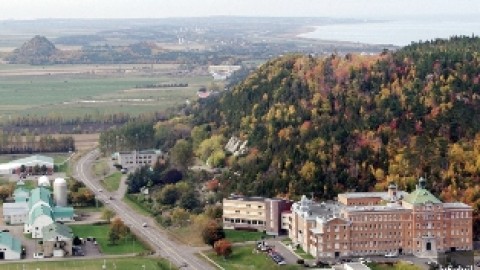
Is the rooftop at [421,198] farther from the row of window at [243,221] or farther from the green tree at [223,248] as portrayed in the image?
the green tree at [223,248]

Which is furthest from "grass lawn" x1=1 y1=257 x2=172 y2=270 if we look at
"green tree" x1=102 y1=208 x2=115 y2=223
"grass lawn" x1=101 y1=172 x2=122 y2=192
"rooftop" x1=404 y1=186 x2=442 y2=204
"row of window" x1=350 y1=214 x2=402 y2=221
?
"grass lawn" x1=101 y1=172 x2=122 y2=192

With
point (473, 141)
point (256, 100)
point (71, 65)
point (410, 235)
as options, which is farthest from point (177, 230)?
point (71, 65)

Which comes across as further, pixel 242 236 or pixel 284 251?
pixel 242 236

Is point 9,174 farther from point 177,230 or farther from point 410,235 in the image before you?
point 410,235

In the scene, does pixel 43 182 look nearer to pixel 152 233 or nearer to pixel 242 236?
pixel 152 233

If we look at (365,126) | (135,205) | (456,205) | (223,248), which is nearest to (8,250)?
(223,248)
